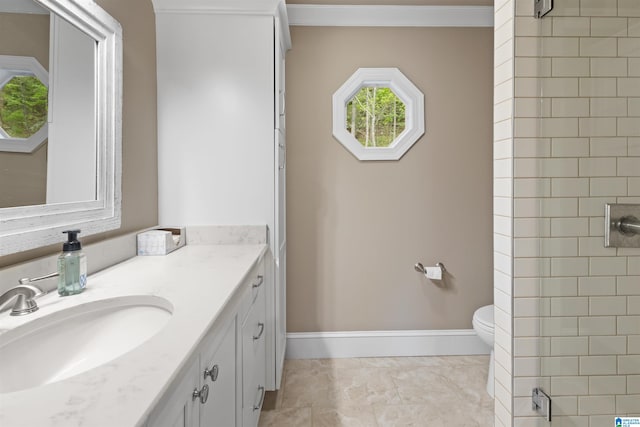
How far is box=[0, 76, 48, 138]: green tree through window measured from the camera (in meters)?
0.96

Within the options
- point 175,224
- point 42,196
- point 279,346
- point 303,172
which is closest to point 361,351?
point 279,346

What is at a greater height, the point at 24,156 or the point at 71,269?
the point at 24,156

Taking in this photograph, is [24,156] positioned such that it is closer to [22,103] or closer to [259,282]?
[22,103]

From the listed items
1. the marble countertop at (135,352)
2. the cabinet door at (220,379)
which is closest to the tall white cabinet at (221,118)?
the marble countertop at (135,352)

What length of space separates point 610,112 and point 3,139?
1833mm

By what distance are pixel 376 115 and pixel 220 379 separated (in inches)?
85.2

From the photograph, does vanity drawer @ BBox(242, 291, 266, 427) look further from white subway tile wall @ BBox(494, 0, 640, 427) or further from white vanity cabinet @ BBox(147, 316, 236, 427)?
white subway tile wall @ BBox(494, 0, 640, 427)

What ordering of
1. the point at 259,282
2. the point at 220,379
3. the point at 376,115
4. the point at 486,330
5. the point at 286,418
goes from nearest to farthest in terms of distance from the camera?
the point at 220,379 → the point at 259,282 → the point at 286,418 → the point at 486,330 → the point at 376,115

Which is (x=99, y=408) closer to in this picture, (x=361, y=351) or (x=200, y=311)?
(x=200, y=311)

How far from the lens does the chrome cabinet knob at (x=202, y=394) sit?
2.57 ft

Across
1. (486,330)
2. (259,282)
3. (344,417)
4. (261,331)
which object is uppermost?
(259,282)

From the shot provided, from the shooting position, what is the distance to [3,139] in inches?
37.4

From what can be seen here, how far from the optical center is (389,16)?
2523 mm

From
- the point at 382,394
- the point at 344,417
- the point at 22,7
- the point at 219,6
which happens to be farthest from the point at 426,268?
the point at 22,7
